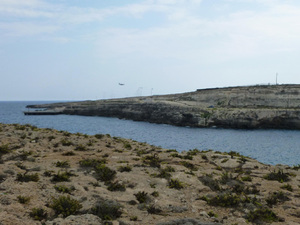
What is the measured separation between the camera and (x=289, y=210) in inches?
512

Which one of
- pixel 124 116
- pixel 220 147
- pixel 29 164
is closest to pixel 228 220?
pixel 29 164

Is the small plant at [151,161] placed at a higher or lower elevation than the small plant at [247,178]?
higher

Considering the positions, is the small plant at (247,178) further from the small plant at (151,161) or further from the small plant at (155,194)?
the small plant at (155,194)

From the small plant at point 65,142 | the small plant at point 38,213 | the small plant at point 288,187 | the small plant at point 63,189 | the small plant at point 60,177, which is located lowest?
the small plant at point 288,187

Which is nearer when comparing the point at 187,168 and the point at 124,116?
the point at 187,168

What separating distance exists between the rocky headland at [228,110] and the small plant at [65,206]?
82760 mm

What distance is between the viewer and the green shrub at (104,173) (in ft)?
51.6

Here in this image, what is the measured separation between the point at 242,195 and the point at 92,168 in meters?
9.57

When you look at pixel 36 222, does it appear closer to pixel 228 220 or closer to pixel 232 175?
pixel 228 220

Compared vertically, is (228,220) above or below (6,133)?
below

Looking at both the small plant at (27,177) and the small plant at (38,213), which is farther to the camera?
the small plant at (27,177)

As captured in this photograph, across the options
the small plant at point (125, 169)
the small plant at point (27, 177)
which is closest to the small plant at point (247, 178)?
the small plant at point (125, 169)

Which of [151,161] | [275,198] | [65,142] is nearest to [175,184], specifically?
[151,161]

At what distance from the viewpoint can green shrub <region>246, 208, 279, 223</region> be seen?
11820 mm
